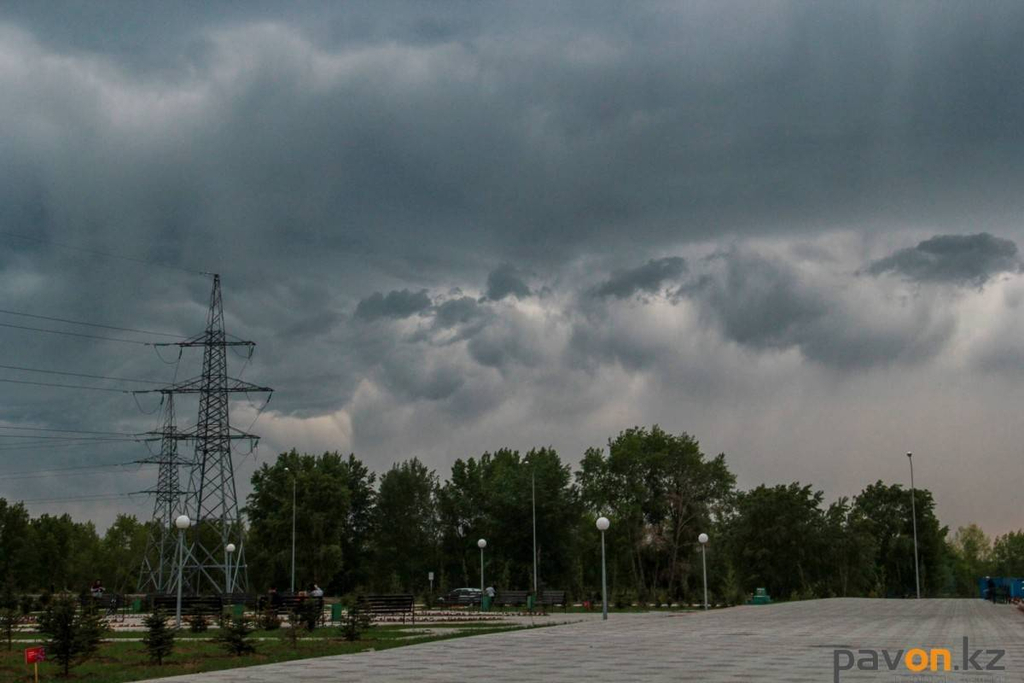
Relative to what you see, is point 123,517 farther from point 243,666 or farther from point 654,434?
point 243,666

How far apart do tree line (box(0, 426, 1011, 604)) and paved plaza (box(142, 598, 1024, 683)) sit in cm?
4115

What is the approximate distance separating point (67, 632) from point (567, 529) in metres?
65.8

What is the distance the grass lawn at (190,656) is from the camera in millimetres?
17078

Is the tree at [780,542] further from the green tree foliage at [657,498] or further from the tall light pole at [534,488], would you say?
the tall light pole at [534,488]

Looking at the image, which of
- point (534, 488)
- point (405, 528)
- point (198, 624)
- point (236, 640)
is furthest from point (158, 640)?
point (405, 528)

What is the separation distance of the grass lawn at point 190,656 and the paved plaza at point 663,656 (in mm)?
1005

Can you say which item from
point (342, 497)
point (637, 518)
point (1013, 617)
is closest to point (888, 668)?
point (1013, 617)

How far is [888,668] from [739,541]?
63.8m

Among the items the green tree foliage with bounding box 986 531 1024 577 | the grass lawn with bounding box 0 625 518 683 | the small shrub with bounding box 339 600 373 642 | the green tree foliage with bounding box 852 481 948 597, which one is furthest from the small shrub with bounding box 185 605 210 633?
the green tree foliage with bounding box 986 531 1024 577

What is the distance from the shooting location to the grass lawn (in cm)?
1708

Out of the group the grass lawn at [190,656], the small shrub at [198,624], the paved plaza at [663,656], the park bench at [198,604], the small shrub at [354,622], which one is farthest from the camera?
the park bench at [198,604]

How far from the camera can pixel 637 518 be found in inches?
3076

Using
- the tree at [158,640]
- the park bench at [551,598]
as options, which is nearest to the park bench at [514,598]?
the park bench at [551,598]

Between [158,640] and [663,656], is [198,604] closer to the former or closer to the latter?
[158,640]
